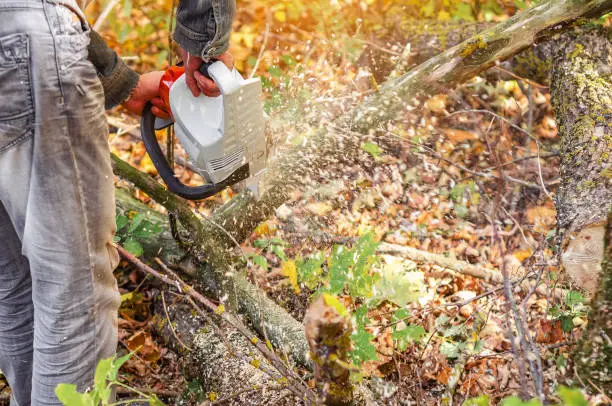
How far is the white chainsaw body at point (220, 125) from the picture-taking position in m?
1.87

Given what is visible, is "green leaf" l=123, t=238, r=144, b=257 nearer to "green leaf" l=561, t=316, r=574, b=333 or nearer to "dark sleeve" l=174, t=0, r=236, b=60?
"dark sleeve" l=174, t=0, r=236, b=60

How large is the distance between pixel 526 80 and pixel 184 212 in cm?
237

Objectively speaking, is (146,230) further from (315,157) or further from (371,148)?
(371,148)

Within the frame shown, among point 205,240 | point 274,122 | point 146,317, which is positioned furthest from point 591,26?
point 146,317

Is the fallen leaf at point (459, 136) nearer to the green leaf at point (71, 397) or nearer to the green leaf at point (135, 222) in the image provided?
the green leaf at point (135, 222)

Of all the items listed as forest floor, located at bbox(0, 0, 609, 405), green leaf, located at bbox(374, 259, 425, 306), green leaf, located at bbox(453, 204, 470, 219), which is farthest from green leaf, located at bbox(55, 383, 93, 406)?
green leaf, located at bbox(453, 204, 470, 219)

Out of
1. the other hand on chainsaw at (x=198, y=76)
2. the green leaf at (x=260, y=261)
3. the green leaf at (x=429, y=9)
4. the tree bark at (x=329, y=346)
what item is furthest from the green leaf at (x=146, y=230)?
the green leaf at (x=429, y=9)

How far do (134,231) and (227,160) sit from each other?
70cm

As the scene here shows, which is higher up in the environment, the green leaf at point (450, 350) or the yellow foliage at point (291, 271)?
the yellow foliage at point (291, 271)

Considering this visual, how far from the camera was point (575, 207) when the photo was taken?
6.49 feet

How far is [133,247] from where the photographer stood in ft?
7.54

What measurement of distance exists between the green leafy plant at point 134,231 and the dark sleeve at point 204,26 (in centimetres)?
94

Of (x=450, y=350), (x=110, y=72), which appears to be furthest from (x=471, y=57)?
(x=110, y=72)

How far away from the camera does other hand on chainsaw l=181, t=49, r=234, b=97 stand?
1856mm
